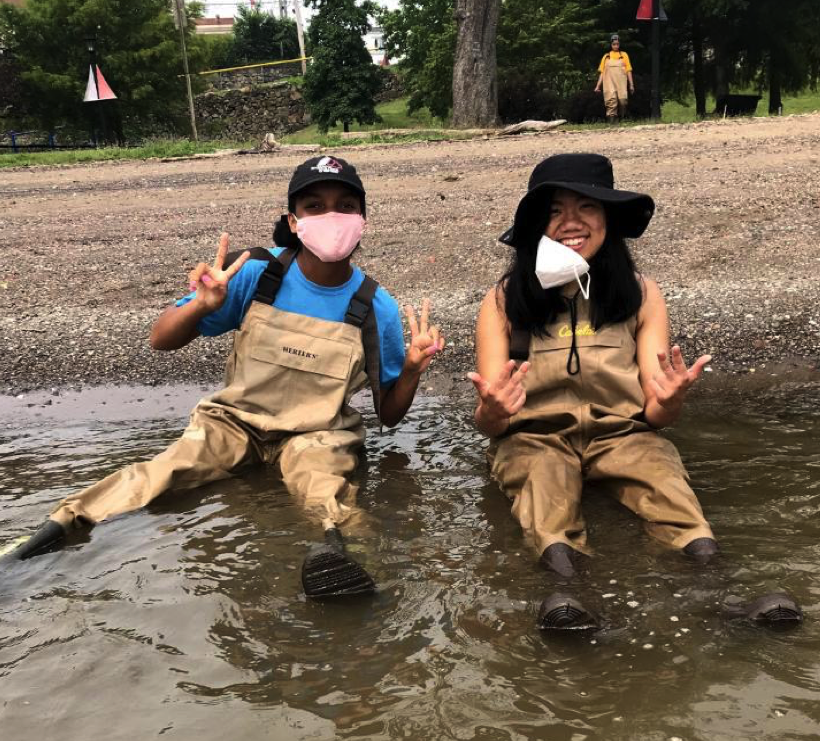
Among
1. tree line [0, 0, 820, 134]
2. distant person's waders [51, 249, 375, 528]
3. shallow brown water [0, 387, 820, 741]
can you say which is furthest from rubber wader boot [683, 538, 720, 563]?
tree line [0, 0, 820, 134]

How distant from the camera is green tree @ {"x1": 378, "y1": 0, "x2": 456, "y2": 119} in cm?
3036

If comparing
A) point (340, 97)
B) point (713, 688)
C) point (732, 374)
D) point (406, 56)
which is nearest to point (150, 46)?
point (340, 97)

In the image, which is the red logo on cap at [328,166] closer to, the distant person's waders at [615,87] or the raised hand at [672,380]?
the raised hand at [672,380]

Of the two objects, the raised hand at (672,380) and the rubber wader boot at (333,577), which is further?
the raised hand at (672,380)

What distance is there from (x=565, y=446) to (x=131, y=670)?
75.1 inches

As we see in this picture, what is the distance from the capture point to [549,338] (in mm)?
3793

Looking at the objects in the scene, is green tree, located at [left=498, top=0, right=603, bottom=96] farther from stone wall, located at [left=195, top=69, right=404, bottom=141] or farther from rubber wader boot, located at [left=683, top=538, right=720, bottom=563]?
rubber wader boot, located at [left=683, top=538, right=720, bottom=563]

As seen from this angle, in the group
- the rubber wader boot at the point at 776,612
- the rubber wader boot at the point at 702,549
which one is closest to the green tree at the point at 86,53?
the rubber wader boot at the point at 702,549

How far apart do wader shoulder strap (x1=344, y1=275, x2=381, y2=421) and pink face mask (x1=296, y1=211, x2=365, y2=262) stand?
21 cm

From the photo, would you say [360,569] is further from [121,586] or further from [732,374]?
[732,374]

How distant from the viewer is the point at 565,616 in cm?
270

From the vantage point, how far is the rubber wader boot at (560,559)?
3.09m

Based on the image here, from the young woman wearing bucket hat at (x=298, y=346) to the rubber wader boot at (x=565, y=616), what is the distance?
1.26 meters

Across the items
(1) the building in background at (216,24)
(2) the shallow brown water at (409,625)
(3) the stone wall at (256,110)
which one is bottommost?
(2) the shallow brown water at (409,625)
